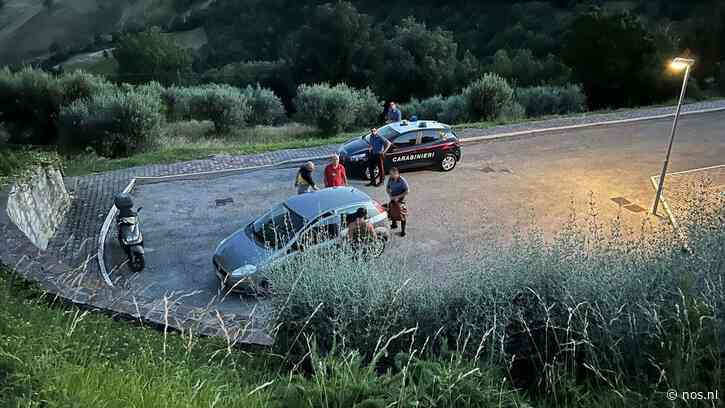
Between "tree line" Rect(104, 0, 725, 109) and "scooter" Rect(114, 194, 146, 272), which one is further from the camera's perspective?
"tree line" Rect(104, 0, 725, 109)

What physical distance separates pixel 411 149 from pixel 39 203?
29.9ft

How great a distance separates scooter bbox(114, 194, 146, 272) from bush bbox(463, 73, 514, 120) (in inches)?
653

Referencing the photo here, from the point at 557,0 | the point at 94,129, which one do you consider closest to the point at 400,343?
the point at 94,129

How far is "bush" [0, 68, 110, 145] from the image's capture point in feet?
90.2

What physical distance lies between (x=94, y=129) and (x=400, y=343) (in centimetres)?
1812

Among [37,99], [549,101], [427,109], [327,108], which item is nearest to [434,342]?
[327,108]

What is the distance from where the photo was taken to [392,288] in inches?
267

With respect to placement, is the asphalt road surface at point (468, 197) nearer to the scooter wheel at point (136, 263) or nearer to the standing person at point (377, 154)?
the scooter wheel at point (136, 263)

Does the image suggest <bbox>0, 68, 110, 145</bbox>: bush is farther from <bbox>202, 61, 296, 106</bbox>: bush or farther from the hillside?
the hillside

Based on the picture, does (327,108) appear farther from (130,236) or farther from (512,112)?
Answer: (130,236)

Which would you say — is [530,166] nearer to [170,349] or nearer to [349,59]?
[170,349]

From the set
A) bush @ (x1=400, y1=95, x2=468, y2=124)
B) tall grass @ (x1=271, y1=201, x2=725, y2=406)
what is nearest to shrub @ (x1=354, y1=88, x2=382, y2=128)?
bush @ (x1=400, y1=95, x2=468, y2=124)

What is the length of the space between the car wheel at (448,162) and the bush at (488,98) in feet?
27.7

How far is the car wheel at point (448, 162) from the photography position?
17.3 metres
